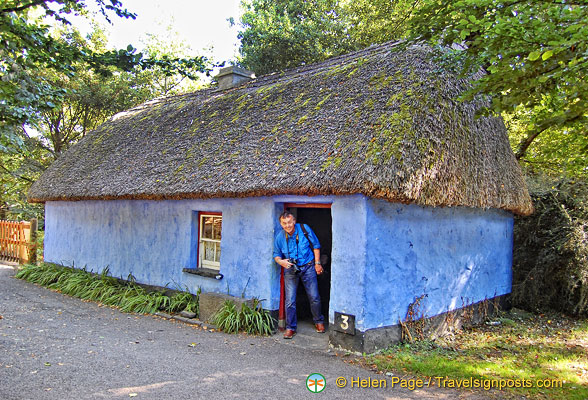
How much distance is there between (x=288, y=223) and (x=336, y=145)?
1.39 meters

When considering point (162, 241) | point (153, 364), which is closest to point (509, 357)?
point (153, 364)

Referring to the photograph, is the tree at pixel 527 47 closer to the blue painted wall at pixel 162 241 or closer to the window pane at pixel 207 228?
the blue painted wall at pixel 162 241

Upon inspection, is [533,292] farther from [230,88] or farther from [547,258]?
[230,88]

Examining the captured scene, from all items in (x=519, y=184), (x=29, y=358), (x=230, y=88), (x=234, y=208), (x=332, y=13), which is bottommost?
(x=29, y=358)

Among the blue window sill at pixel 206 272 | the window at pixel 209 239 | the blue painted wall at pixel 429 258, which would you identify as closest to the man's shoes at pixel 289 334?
the blue painted wall at pixel 429 258

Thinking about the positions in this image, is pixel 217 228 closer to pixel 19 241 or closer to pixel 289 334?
pixel 289 334

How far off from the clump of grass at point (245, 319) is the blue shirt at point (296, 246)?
1.01 m

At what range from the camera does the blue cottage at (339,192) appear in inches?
243

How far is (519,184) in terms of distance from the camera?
907 cm

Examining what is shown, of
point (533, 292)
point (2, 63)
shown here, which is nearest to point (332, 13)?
point (533, 292)

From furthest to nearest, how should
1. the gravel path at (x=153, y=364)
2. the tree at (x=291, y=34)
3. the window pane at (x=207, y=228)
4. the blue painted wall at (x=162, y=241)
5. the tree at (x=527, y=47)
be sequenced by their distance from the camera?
1. the tree at (x=291, y=34)
2. the window pane at (x=207, y=228)
3. the blue painted wall at (x=162, y=241)
4. the tree at (x=527, y=47)
5. the gravel path at (x=153, y=364)

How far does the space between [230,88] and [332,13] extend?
10682 millimetres

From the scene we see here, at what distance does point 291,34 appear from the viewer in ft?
62.2

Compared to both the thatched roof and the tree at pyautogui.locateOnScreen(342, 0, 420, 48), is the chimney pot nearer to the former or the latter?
the thatched roof
